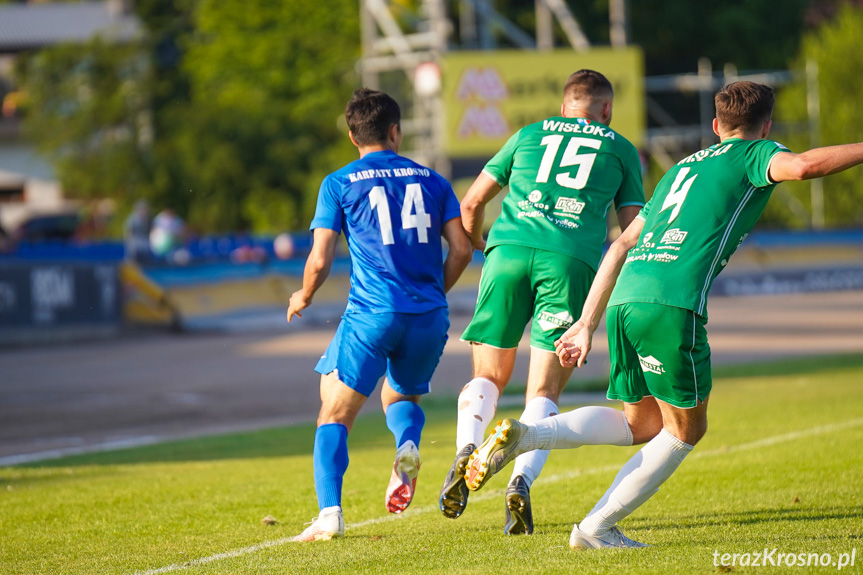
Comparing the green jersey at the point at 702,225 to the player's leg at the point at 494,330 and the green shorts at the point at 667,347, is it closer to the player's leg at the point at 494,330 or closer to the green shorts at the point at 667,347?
the green shorts at the point at 667,347

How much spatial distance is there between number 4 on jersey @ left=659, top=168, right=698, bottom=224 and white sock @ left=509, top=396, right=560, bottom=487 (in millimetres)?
1211

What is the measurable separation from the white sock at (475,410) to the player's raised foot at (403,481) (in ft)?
0.76

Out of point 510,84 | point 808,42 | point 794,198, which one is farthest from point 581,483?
point 808,42

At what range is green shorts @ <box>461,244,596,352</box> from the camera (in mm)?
5602

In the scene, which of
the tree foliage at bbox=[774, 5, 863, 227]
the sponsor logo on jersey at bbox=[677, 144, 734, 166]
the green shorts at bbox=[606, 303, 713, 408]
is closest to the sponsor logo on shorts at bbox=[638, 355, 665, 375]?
the green shorts at bbox=[606, 303, 713, 408]

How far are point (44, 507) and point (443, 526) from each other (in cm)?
257

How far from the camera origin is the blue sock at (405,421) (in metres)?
5.71

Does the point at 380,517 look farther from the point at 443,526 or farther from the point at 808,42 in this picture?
the point at 808,42

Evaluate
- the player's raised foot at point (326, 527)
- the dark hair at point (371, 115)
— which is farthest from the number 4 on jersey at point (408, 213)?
the player's raised foot at point (326, 527)

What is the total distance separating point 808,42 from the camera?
37.0 m

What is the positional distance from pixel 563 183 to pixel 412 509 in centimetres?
213

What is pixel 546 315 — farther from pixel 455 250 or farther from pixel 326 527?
pixel 326 527

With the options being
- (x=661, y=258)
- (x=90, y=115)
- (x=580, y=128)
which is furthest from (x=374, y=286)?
(x=90, y=115)

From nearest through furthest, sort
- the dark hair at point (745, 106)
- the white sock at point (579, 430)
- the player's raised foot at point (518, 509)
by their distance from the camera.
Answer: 1. the dark hair at point (745, 106)
2. the white sock at point (579, 430)
3. the player's raised foot at point (518, 509)
